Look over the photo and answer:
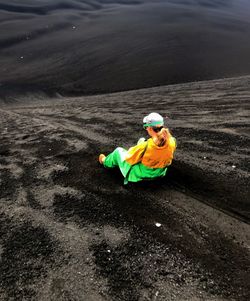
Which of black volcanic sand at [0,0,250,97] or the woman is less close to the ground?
the woman

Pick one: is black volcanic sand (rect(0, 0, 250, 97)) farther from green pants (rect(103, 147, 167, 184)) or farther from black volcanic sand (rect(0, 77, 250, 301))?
green pants (rect(103, 147, 167, 184))

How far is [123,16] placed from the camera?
22.7m

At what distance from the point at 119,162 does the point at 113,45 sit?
47.8ft

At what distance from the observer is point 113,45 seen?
19.1m

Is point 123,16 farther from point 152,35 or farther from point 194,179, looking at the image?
point 194,179

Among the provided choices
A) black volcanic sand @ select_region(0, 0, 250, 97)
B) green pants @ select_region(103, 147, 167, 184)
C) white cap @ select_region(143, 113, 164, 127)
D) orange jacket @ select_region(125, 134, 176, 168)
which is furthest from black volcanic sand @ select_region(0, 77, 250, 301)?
black volcanic sand @ select_region(0, 0, 250, 97)

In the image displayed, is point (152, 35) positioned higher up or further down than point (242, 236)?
further down

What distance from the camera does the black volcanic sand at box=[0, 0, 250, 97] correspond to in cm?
1642

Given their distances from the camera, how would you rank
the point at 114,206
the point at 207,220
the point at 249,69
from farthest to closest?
the point at 249,69, the point at 114,206, the point at 207,220

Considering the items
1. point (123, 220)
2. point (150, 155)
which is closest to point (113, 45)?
point (150, 155)

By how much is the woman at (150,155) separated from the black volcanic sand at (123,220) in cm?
19

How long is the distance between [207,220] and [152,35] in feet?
55.5

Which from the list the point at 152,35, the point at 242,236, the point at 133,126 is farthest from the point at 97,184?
the point at 152,35

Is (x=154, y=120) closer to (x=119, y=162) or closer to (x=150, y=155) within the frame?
(x=150, y=155)
